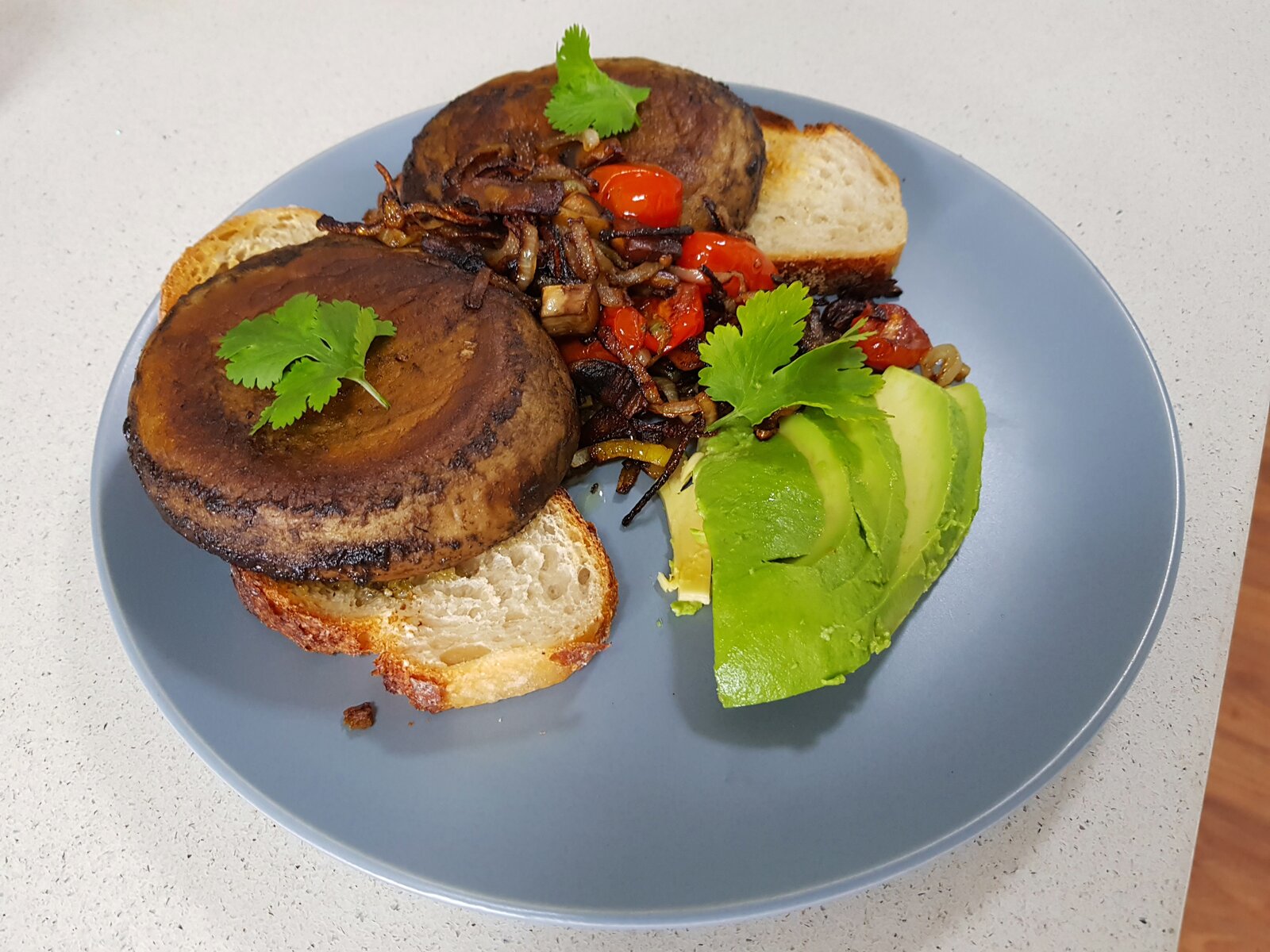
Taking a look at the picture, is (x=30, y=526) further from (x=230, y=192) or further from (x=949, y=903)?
(x=949, y=903)

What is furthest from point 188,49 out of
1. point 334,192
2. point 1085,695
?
point 1085,695

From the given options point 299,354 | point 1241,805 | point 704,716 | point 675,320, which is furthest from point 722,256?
point 1241,805

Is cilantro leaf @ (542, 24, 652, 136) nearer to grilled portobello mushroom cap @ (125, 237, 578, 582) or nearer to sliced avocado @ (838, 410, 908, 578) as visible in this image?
grilled portobello mushroom cap @ (125, 237, 578, 582)

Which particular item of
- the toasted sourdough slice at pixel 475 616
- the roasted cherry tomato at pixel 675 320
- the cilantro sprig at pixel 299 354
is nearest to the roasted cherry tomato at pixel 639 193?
the roasted cherry tomato at pixel 675 320

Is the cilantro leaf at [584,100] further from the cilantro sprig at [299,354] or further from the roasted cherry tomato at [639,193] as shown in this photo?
the cilantro sprig at [299,354]

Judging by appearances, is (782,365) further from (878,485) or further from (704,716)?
(704,716)
